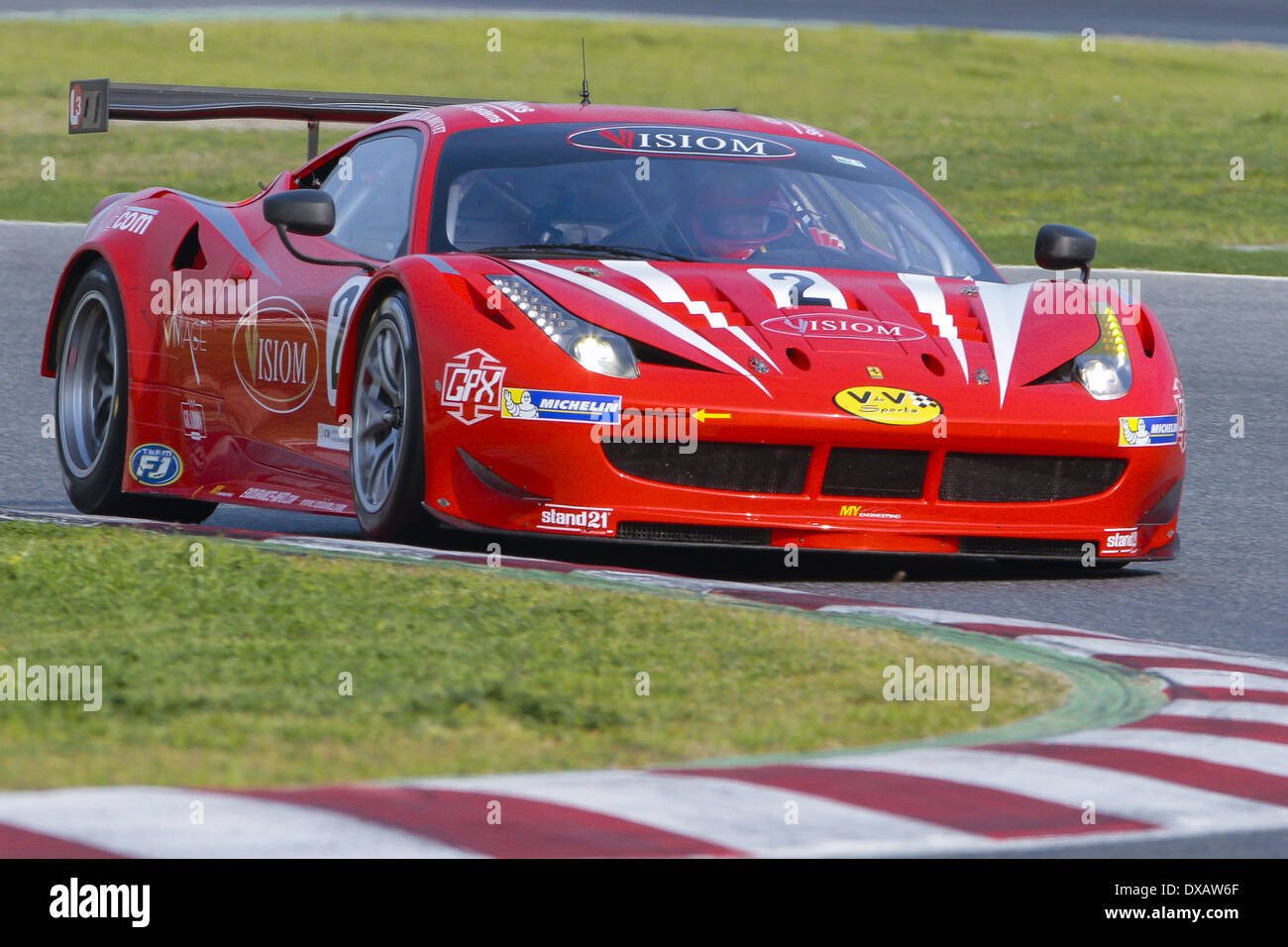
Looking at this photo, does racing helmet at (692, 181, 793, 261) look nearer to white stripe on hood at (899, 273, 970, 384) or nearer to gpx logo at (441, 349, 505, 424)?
white stripe on hood at (899, 273, 970, 384)

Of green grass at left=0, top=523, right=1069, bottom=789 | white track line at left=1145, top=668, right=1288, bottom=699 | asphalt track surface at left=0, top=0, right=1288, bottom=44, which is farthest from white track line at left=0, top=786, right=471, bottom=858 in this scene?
asphalt track surface at left=0, top=0, right=1288, bottom=44

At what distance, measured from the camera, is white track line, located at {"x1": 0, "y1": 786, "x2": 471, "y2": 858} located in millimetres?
3010

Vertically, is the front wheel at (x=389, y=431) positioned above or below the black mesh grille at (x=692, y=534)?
above

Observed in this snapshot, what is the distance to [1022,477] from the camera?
599 centimetres

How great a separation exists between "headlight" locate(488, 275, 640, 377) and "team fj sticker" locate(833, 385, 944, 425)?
0.55 metres

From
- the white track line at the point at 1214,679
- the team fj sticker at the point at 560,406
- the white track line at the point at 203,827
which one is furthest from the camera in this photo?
the team fj sticker at the point at 560,406

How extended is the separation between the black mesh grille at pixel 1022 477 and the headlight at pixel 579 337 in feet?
2.97

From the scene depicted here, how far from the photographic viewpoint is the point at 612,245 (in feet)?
21.1

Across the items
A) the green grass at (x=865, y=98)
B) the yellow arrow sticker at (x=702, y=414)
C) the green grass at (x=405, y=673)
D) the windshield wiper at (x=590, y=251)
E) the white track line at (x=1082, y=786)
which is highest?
the green grass at (x=865, y=98)

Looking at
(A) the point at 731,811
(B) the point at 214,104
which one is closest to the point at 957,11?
(B) the point at 214,104

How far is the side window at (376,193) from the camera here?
6680mm

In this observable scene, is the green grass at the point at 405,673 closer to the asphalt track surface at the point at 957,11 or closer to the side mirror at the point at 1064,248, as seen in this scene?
the side mirror at the point at 1064,248

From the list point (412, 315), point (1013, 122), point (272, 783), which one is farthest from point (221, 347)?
point (1013, 122)

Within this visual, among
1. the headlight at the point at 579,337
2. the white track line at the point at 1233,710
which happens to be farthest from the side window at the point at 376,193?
the white track line at the point at 1233,710
